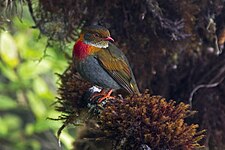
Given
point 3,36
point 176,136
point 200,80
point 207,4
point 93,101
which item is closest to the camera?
point 176,136

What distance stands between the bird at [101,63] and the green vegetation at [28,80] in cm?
76

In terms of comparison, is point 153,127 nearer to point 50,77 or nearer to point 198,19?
point 198,19

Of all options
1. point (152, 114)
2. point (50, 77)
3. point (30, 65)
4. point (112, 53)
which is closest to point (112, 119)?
point (152, 114)

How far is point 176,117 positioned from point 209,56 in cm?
111

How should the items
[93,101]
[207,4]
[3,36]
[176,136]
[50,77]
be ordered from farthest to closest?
[50,77] < [3,36] < [207,4] < [93,101] < [176,136]

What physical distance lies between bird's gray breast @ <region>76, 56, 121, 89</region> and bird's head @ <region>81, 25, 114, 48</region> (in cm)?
8

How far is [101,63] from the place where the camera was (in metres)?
2.59

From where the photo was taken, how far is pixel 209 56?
3238 millimetres

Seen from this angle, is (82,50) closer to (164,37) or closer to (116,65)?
(116,65)

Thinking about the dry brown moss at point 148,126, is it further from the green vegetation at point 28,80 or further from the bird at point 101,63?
the green vegetation at point 28,80

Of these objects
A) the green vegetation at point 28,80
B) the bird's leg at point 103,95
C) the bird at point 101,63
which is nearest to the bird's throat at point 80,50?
the bird at point 101,63

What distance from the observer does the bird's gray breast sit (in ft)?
8.32

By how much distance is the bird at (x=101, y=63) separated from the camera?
2.55 meters

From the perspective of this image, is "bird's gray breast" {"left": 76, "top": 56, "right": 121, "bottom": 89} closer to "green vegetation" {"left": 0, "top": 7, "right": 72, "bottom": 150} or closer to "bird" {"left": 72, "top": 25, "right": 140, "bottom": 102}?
"bird" {"left": 72, "top": 25, "right": 140, "bottom": 102}
